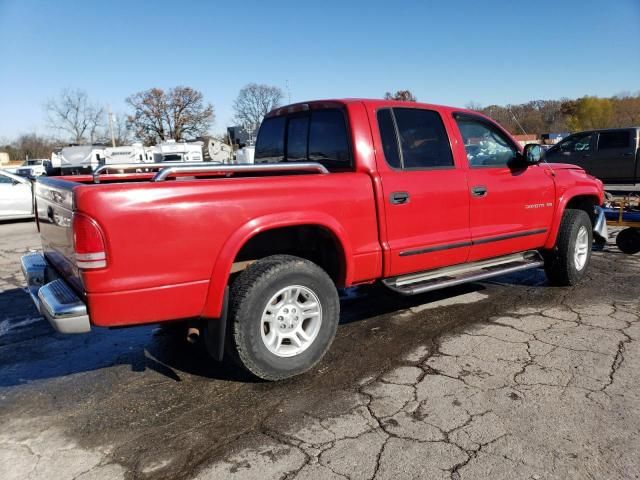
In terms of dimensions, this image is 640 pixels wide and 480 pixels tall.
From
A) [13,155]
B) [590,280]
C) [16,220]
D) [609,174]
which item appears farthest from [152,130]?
[590,280]

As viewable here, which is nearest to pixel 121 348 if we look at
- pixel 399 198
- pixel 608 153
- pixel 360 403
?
pixel 360 403

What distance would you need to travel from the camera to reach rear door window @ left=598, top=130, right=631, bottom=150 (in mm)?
13812

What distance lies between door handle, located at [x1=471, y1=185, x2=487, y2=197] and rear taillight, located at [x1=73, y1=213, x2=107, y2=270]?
3097 millimetres

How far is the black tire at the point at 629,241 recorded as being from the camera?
727 centimetres

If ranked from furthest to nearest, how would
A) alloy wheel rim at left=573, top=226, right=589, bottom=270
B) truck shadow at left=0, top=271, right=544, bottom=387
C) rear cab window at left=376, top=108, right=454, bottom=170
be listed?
alloy wheel rim at left=573, top=226, right=589, bottom=270 < rear cab window at left=376, top=108, right=454, bottom=170 < truck shadow at left=0, top=271, right=544, bottom=387

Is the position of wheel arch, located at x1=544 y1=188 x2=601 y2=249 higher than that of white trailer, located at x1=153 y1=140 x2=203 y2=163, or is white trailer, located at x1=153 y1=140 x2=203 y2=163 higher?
white trailer, located at x1=153 y1=140 x2=203 y2=163

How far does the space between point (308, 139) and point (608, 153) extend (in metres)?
12.6

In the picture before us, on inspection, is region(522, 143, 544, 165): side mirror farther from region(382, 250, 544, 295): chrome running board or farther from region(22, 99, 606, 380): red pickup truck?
region(382, 250, 544, 295): chrome running board

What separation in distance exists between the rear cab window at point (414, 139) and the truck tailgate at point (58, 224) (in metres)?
2.32

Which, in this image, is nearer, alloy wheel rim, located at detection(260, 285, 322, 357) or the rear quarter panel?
the rear quarter panel

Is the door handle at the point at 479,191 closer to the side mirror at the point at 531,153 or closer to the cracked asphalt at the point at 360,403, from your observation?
the side mirror at the point at 531,153

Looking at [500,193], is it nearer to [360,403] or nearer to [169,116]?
[360,403]

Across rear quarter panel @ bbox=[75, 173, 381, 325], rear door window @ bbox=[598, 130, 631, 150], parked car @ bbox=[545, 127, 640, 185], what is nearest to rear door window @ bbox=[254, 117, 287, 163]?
rear quarter panel @ bbox=[75, 173, 381, 325]

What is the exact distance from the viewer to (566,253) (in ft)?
18.2
